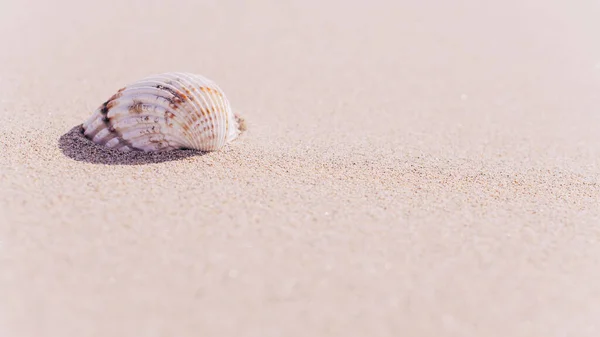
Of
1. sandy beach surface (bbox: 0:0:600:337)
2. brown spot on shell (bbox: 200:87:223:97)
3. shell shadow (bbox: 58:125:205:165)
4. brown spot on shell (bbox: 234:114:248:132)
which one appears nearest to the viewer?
sandy beach surface (bbox: 0:0:600:337)

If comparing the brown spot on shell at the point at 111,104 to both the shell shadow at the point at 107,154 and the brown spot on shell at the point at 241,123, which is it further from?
the brown spot on shell at the point at 241,123

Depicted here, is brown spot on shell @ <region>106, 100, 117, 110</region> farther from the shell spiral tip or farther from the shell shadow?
the shell spiral tip

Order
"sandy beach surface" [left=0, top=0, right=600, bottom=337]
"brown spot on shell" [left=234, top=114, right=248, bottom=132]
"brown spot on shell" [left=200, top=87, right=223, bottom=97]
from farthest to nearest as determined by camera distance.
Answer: "brown spot on shell" [left=234, top=114, right=248, bottom=132] → "brown spot on shell" [left=200, top=87, right=223, bottom=97] → "sandy beach surface" [left=0, top=0, right=600, bottom=337]

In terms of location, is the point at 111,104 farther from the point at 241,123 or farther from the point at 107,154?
the point at 241,123

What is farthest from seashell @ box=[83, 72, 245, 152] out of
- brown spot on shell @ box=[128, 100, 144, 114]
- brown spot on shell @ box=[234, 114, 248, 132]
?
brown spot on shell @ box=[234, 114, 248, 132]

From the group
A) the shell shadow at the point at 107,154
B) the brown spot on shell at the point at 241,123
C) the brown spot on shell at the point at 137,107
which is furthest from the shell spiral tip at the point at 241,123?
the brown spot on shell at the point at 137,107

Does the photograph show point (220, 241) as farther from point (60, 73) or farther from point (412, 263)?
point (60, 73)
